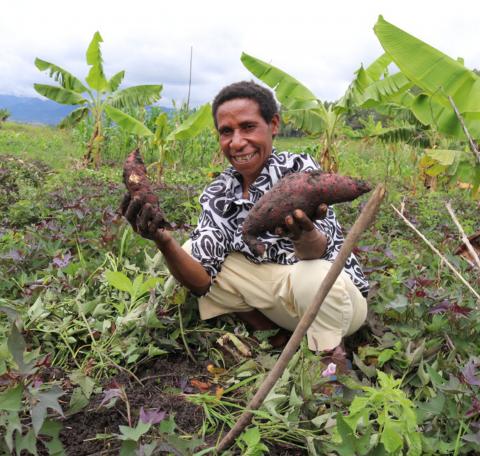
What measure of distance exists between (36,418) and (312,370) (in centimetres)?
87

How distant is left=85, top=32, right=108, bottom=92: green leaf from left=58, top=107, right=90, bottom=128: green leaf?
2.98 feet

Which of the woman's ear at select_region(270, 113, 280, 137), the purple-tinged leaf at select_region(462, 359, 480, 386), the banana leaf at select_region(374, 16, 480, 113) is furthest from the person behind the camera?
the banana leaf at select_region(374, 16, 480, 113)

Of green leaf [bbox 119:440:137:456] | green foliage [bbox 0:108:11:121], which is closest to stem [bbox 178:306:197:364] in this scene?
green leaf [bbox 119:440:137:456]

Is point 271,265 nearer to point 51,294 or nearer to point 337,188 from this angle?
point 337,188

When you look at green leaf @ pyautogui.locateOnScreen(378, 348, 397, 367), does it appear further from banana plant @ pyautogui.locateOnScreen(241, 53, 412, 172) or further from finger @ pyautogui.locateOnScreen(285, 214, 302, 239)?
banana plant @ pyautogui.locateOnScreen(241, 53, 412, 172)

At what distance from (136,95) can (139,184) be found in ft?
24.3

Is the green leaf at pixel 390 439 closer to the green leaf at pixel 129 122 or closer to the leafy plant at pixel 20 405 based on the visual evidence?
the leafy plant at pixel 20 405

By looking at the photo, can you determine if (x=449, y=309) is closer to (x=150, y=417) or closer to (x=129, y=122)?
(x=150, y=417)

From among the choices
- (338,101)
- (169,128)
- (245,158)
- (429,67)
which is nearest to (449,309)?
(245,158)

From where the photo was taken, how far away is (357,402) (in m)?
1.20

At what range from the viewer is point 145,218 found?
1.60 meters

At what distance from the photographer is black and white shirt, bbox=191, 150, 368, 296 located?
2.16 metres

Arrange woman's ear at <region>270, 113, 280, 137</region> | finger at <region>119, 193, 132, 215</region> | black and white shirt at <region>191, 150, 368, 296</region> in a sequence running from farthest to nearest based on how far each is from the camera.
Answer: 1. woman's ear at <region>270, 113, 280, 137</region>
2. black and white shirt at <region>191, 150, 368, 296</region>
3. finger at <region>119, 193, 132, 215</region>

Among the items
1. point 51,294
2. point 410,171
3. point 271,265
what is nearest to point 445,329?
point 271,265
